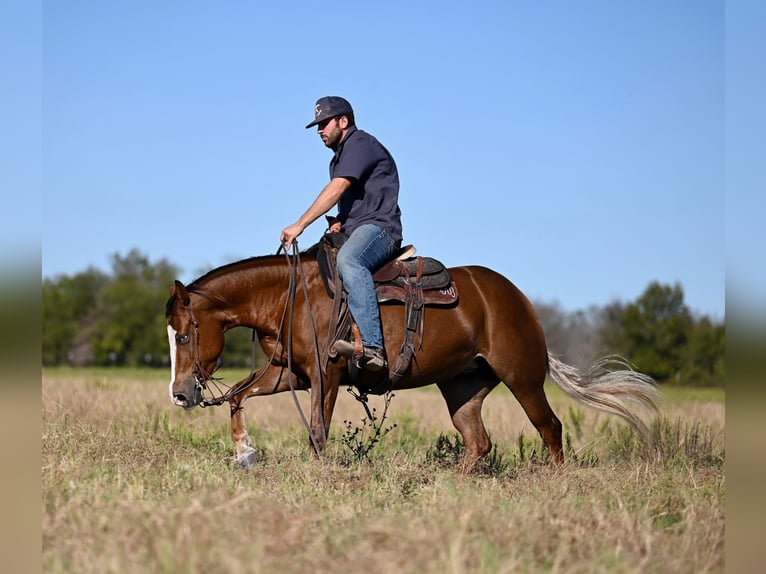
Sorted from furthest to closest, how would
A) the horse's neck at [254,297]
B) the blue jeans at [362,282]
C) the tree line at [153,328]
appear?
1. the tree line at [153,328]
2. the horse's neck at [254,297]
3. the blue jeans at [362,282]

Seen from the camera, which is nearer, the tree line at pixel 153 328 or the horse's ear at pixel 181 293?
the horse's ear at pixel 181 293

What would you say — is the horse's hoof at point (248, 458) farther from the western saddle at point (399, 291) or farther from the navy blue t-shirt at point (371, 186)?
the navy blue t-shirt at point (371, 186)

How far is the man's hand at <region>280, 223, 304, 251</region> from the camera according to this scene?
729 cm

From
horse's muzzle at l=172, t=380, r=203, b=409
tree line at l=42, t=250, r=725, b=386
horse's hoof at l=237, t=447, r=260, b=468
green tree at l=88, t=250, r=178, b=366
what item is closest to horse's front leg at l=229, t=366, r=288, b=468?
horse's hoof at l=237, t=447, r=260, b=468

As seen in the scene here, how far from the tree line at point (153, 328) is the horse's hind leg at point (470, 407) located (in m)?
47.6

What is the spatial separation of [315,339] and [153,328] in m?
61.7

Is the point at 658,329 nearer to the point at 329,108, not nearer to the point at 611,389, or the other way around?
the point at 611,389

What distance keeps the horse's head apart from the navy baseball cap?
1.92 meters

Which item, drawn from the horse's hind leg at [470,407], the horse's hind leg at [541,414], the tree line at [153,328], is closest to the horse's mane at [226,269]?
the horse's hind leg at [470,407]

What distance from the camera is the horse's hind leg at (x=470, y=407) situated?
830 centimetres

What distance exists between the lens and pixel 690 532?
4945mm

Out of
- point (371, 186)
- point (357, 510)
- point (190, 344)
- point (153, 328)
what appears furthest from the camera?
point (153, 328)

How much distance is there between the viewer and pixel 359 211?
7.53 m

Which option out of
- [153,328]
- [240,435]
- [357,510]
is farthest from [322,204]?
[153,328]
